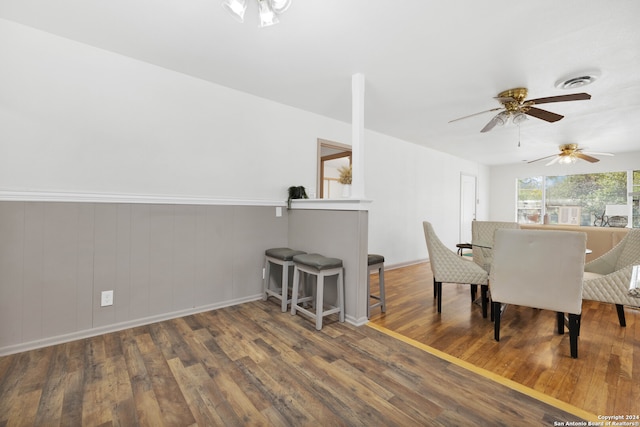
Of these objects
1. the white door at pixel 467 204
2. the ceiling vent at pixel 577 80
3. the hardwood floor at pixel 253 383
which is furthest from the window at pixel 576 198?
the hardwood floor at pixel 253 383

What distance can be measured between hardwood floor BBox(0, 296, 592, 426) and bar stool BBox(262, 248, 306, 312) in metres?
0.53

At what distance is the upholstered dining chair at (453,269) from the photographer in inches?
111

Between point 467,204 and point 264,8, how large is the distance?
6840mm

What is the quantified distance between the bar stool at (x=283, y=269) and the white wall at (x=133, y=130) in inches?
28.5

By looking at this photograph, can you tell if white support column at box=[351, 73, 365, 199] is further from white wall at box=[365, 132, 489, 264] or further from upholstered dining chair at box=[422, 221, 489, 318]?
white wall at box=[365, 132, 489, 264]

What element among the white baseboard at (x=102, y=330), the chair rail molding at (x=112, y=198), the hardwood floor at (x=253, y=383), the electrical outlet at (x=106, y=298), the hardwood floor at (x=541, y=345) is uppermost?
the chair rail molding at (x=112, y=198)

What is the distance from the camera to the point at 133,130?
2584mm

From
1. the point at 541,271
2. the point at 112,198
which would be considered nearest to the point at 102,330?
the point at 112,198

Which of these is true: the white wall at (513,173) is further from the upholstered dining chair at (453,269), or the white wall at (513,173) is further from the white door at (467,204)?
the upholstered dining chair at (453,269)

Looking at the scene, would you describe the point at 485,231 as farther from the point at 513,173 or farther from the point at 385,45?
the point at 513,173

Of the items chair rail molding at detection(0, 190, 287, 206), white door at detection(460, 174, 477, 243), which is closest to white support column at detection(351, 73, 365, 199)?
chair rail molding at detection(0, 190, 287, 206)

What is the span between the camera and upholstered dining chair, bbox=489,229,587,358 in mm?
2039

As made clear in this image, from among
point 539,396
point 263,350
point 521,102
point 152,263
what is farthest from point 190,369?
point 521,102

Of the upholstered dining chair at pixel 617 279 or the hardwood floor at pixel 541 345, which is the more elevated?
the upholstered dining chair at pixel 617 279
